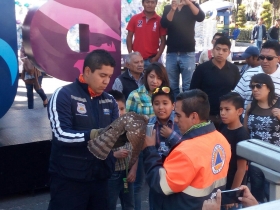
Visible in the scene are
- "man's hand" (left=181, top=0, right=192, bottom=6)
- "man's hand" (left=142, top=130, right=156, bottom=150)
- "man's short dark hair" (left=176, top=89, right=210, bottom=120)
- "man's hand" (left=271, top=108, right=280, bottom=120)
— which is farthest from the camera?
"man's hand" (left=181, top=0, right=192, bottom=6)

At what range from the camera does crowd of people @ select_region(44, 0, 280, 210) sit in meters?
2.57

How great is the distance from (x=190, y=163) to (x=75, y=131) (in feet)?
3.20

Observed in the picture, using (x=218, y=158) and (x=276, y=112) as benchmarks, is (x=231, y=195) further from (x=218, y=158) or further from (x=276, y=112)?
(x=276, y=112)

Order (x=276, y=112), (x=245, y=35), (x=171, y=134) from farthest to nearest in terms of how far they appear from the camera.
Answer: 1. (x=245, y=35)
2. (x=276, y=112)
3. (x=171, y=134)

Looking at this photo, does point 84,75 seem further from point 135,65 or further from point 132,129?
point 135,65

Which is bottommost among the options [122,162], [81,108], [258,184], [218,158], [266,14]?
[258,184]

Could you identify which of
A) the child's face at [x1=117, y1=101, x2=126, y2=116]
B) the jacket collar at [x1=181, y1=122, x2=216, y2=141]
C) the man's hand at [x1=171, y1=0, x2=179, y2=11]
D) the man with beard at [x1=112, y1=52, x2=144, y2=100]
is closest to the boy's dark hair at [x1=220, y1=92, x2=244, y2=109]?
the child's face at [x1=117, y1=101, x2=126, y2=116]

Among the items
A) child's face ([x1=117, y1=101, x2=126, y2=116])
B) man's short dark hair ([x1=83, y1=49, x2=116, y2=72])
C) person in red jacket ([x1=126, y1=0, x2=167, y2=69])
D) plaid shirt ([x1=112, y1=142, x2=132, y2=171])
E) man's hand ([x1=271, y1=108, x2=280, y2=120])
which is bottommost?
plaid shirt ([x1=112, y1=142, x2=132, y2=171])

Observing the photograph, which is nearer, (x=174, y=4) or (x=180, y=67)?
(x=174, y=4)

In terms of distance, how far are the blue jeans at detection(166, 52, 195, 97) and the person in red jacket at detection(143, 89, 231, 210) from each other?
3.50 m

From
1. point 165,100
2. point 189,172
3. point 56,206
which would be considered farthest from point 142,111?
point 189,172

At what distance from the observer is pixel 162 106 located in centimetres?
376

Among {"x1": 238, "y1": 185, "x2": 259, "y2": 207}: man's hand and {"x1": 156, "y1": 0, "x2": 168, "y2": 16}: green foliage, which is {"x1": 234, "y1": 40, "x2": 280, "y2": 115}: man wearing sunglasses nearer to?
{"x1": 238, "y1": 185, "x2": 259, "y2": 207}: man's hand

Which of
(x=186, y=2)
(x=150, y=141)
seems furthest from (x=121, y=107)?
(x=186, y=2)
